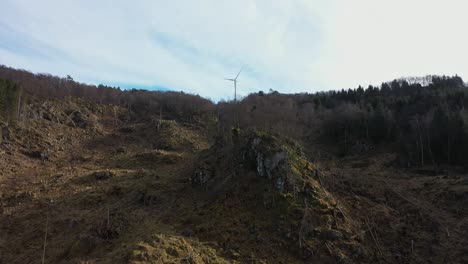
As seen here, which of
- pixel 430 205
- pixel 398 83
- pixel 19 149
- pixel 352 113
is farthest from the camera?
pixel 398 83

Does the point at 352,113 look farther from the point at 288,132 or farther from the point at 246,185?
the point at 246,185

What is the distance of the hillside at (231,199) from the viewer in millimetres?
20641

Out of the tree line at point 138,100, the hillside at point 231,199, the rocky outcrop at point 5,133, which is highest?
the tree line at point 138,100

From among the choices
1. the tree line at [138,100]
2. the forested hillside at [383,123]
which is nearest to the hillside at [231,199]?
the forested hillside at [383,123]

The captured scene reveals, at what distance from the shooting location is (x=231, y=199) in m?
25.7

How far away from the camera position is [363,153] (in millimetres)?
59719

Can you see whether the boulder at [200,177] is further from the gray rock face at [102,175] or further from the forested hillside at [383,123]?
the forested hillside at [383,123]

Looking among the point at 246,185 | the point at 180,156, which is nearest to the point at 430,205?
the point at 246,185

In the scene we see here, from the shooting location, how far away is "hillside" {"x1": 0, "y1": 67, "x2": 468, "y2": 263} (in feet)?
67.7

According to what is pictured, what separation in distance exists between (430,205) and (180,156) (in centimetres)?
3033

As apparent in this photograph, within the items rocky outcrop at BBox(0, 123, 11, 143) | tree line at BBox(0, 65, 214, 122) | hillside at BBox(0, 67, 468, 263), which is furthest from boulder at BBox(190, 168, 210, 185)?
tree line at BBox(0, 65, 214, 122)

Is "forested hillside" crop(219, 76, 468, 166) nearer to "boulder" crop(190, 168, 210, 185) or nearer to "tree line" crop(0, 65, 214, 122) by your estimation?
"boulder" crop(190, 168, 210, 185)

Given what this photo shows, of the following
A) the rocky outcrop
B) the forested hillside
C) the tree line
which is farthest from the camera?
the tree line

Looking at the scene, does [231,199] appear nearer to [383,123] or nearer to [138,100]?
[383,123]
